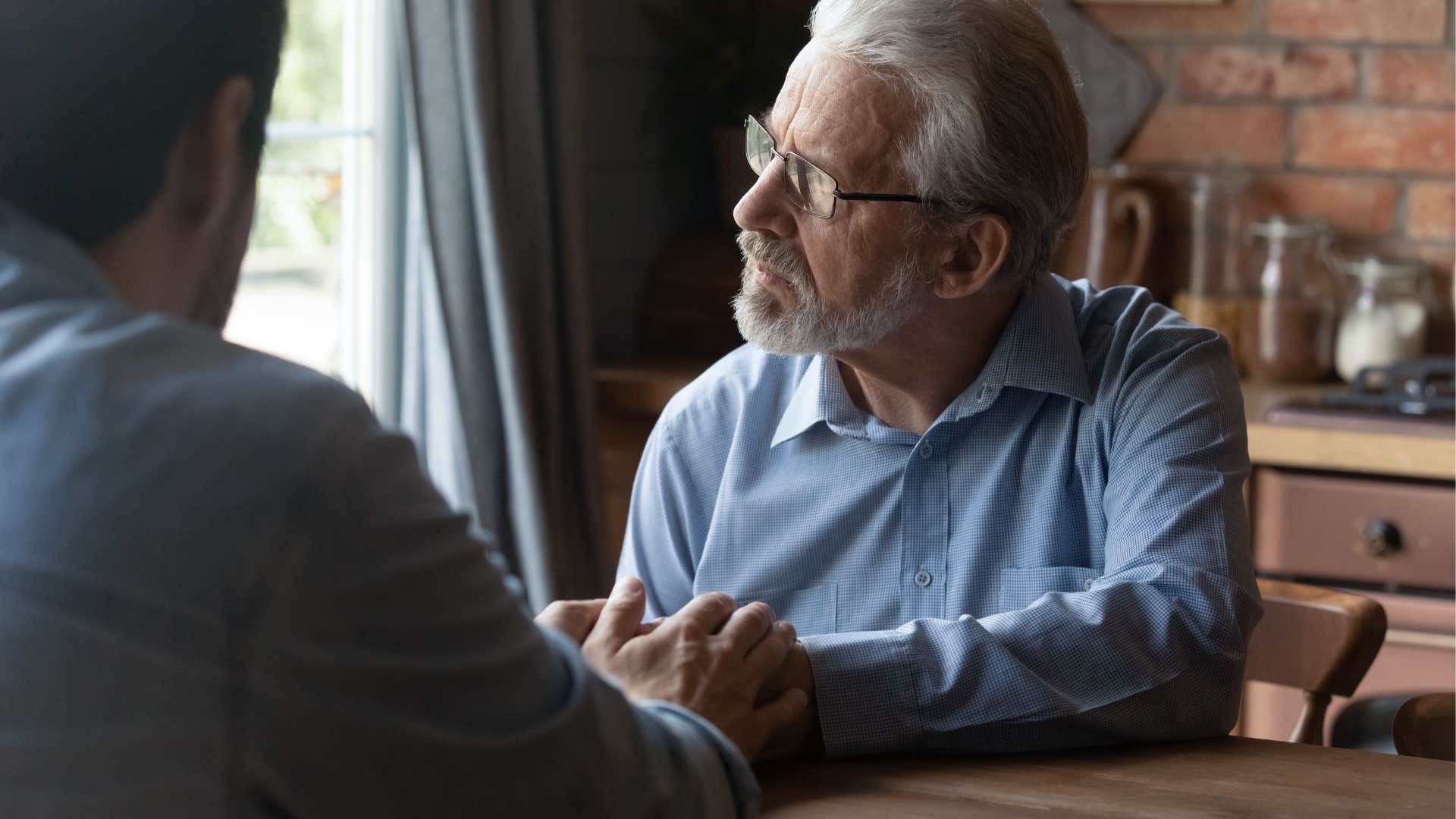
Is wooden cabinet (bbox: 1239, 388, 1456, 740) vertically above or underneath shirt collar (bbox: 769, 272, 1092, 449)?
underneath

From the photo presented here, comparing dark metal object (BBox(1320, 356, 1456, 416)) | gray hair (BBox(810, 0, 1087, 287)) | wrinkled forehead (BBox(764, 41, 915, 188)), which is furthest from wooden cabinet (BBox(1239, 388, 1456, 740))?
wrinkled forehead (BBox(764, 41, 915, 188))

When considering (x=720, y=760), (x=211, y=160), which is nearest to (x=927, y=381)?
(x=720, y=760)

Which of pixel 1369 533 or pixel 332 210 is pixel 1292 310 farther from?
pixel 332 210

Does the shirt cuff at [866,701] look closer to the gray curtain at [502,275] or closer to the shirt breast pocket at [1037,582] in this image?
the shirt breast pocket at [1037,582]

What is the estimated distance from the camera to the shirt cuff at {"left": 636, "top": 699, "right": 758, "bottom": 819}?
2.77 ft

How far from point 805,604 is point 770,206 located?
44cm

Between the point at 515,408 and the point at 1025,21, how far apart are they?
1.35 m

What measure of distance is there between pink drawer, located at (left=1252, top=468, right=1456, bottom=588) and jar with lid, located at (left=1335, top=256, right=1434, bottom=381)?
0.43m

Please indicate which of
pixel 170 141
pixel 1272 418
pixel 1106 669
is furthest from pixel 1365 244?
pixel 170 141

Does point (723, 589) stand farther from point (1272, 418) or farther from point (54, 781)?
point (1272, 418)

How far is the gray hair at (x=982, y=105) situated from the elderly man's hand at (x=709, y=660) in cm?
58

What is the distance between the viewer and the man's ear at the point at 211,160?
698 mm

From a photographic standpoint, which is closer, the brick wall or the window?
the window

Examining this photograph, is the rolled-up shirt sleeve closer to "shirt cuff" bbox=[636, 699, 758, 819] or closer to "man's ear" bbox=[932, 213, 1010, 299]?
"shirt cuff" bbox=[636, 699, 758, 819]
